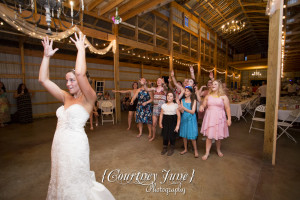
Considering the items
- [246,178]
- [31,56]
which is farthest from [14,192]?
[31,56]

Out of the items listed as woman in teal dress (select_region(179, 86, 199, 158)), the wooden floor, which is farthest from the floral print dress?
woman in teal dress (select_region(179, 86, 199, 158))

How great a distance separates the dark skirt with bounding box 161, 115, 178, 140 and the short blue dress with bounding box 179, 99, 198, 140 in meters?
0.18

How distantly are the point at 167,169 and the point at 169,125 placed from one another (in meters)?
0.89

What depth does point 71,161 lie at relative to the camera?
1.29m

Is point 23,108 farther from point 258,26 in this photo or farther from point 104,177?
point 258,26

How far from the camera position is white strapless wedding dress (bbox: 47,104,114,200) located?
1287mm

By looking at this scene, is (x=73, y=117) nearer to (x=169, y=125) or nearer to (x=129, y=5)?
(x=169, y=125)

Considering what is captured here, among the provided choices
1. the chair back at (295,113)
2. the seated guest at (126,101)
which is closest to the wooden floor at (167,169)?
the chair back at (295,113)

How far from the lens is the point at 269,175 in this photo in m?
2.58

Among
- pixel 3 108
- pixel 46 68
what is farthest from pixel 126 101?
pixel 46 68

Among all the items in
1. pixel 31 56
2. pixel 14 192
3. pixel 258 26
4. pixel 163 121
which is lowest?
pixel 14 192

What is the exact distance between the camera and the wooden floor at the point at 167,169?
2.18 metres

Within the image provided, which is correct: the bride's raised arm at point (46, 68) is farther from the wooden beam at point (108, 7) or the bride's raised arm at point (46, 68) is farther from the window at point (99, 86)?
the window at point (99, 86)

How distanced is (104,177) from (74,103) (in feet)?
5.55
